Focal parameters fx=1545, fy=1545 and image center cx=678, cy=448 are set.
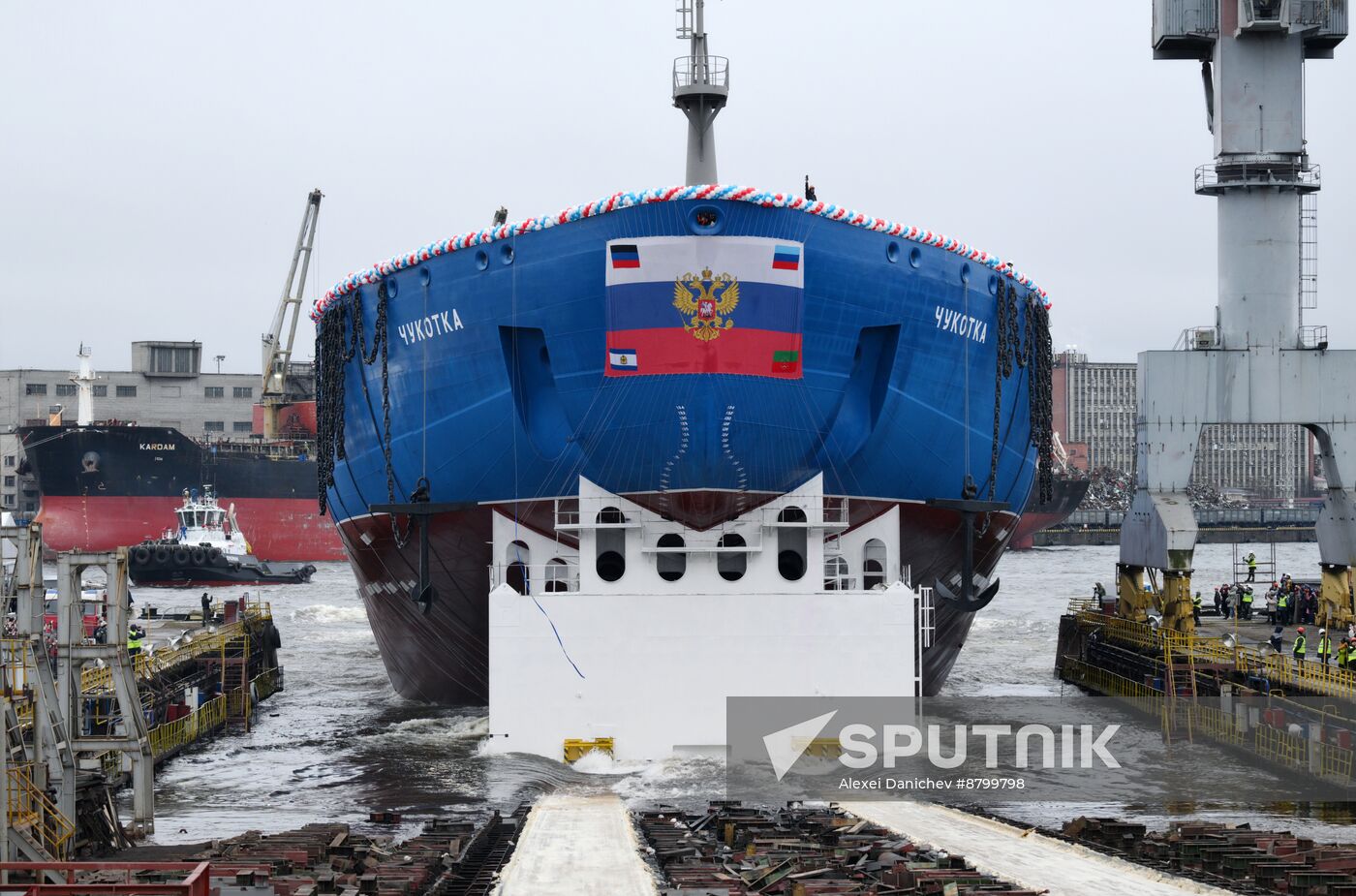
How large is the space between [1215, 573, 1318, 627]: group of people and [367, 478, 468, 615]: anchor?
15.8 m

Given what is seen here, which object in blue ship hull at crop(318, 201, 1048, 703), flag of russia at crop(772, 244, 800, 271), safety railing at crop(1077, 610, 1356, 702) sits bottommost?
safety railing at crop(1077, 610, 1356, 702)

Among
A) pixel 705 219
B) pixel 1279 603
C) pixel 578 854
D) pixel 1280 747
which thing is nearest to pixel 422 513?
pixel 705 219

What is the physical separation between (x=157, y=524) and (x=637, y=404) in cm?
5328

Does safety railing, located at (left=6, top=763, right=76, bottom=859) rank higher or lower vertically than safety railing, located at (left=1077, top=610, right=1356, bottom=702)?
lower

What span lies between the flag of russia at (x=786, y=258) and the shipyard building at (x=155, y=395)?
2913 inches

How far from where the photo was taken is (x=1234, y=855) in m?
12.8

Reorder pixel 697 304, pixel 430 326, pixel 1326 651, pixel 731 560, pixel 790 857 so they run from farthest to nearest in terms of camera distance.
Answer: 1. pixel 1326 651
2. pixel 430 326
3. pixel 731 560
4. pixel 697 304
5. pixel 790 857

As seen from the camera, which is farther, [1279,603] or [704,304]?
[1279,603]

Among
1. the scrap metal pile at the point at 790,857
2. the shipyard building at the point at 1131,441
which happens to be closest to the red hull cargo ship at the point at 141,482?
the scrap metal pile at the point at 790,857

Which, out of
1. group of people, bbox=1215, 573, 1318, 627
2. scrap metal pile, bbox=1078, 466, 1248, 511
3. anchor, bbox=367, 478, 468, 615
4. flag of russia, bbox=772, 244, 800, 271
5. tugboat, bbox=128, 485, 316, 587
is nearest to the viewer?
flag of russia, bbox=772, 244, 800, 271

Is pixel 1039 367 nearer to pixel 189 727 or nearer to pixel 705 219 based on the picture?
pixel 705 219

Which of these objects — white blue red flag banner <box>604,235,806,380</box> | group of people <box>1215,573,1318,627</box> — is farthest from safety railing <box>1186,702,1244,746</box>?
white blue red flag banner <box>604,235,806,380</box>

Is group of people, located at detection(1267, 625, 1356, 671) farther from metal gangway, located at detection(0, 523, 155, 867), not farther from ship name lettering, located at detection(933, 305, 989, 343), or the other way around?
metal gangway, located at detection(0, 523, 155, 867)

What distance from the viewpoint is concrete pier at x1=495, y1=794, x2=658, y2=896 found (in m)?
11.8
